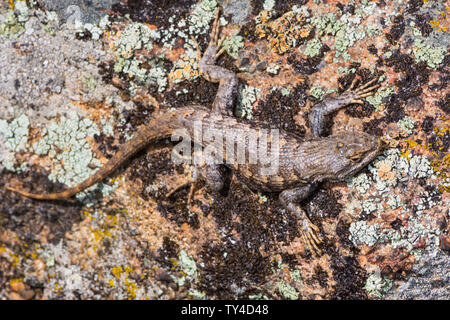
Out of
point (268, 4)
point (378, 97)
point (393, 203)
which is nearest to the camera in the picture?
point (393, 203)

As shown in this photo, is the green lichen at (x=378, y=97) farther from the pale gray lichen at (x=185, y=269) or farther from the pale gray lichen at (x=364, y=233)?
the pale gray lichen at (x=185, y=269)

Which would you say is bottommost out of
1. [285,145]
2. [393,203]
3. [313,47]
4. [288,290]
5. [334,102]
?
[288,290]

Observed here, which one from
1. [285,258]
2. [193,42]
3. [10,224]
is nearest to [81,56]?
[193,42]

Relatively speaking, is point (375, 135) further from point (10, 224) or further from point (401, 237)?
point (10, 224)

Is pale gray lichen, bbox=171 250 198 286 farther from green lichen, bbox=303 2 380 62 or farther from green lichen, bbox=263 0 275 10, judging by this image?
green lichen, bbox=263 0 275 10

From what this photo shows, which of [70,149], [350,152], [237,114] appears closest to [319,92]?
[350,152]

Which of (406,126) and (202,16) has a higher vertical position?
(202,16)

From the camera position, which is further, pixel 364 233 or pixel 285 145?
pixel 285 145

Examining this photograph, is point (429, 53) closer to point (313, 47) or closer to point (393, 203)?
point (313, 47)

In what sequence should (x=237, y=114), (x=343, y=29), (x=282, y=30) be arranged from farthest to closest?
(x=237, y=114) → (x=282, y=30) → (x=343, y=29)

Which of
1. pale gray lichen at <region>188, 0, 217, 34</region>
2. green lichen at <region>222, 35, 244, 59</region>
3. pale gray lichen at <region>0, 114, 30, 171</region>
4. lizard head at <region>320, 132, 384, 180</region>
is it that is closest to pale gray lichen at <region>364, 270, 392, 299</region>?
lizard head at <region>320, 132, 384, 180</region>
